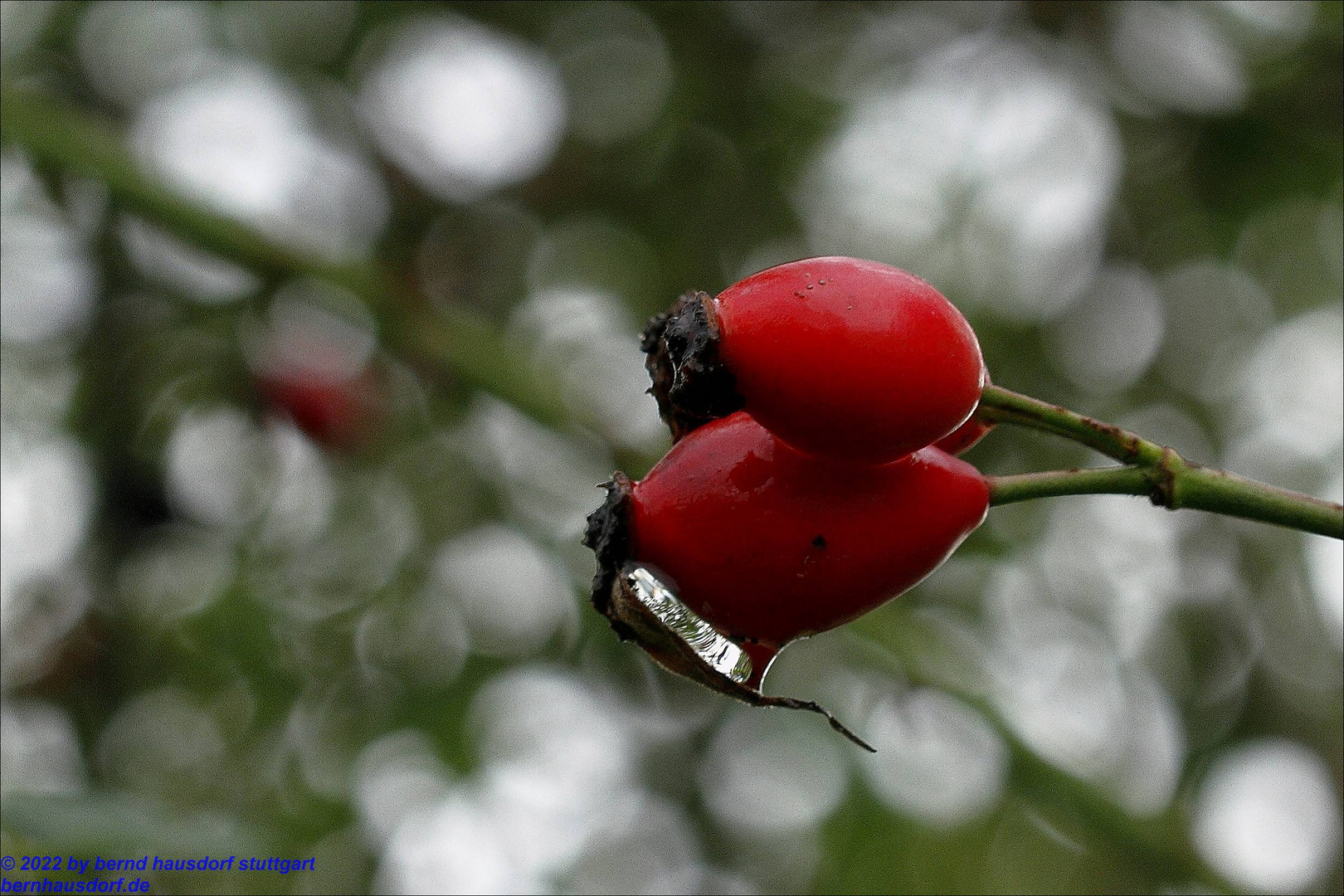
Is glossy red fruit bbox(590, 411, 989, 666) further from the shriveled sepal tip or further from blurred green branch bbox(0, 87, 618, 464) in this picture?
blurred green branch bbox(0, 87, 618, 464)

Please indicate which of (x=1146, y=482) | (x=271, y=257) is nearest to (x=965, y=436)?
(x=1146, y=482)

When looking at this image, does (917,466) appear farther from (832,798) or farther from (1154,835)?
(832,798)

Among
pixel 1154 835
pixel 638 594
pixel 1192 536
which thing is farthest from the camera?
pixel 1192 536

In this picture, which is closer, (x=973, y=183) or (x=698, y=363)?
(x=698, y=363)

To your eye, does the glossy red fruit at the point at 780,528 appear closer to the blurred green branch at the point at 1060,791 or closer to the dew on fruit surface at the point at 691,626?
the dew on fruit surface at the point at 691,626

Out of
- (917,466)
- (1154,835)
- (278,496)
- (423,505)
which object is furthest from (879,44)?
(917,466)

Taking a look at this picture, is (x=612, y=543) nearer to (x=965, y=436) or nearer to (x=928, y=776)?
(x=965, y=436)
